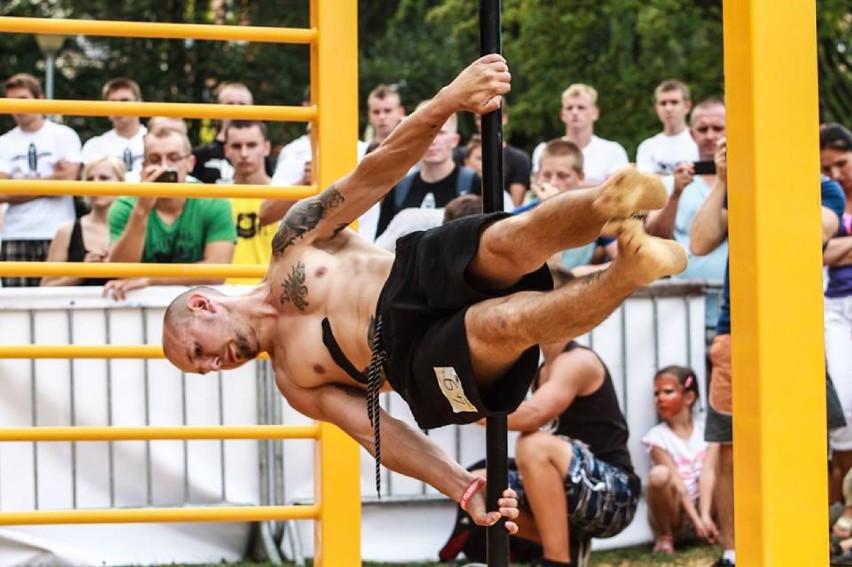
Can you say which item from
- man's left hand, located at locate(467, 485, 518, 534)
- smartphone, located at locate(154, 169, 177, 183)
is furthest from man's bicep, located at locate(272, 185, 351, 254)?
smartphone, located at locate(154, 169, 177, 183)

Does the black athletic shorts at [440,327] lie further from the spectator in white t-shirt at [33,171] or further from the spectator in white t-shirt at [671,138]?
the spectator in white t-shirt at [671,138]

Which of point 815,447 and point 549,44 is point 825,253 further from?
point 549,44

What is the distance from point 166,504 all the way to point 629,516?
2053 mm

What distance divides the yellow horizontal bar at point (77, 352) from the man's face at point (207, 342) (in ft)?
1.34

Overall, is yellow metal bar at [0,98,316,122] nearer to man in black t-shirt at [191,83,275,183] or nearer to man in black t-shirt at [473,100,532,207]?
man in black t-shirt at [191,83,275,183]

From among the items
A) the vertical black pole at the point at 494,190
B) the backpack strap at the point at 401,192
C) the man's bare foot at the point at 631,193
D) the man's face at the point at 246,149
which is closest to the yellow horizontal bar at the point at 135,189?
the vertical black pole at the point at 494,190

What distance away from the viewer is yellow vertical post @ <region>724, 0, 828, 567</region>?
3.20m

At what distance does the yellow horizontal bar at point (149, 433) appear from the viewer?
466 centimetres

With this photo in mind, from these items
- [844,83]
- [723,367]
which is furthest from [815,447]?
[844,83]

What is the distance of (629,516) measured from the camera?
5.85 meters

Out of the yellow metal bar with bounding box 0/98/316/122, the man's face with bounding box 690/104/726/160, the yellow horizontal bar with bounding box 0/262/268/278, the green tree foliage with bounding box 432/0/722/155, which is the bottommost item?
the yellow horizontal bar with bounding box 0/262/268/278

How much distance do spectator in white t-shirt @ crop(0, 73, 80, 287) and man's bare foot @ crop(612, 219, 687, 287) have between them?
4.62 m

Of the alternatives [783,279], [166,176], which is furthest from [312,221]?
[166,176]

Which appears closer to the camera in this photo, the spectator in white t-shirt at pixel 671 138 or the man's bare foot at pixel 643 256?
the man's bare foot at pixel 643 256
